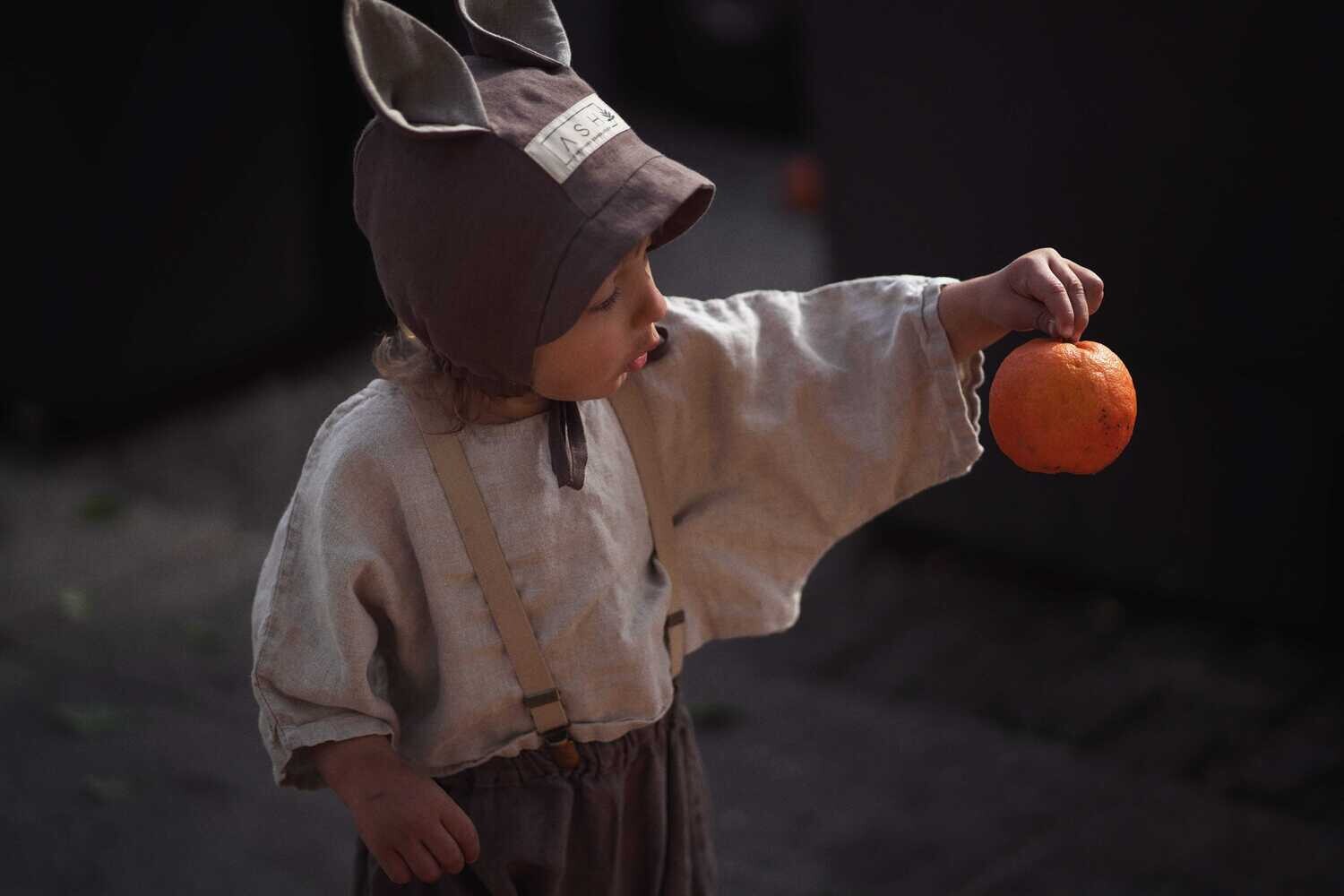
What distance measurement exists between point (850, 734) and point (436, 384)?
1962mm

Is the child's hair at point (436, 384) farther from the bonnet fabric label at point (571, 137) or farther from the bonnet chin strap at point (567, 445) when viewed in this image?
the bonnet fabric label at point (571, 137)

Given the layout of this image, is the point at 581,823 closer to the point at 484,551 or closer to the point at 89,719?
the point at 484,551

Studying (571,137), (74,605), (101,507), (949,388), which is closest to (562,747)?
(949,388)

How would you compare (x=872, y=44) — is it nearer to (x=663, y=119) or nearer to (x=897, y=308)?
(x=897, y=308)

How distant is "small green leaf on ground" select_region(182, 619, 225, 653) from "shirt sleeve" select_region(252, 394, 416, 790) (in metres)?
2.21

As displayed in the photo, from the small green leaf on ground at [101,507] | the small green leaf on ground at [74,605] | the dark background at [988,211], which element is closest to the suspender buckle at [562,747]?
the dark background at [988,211]

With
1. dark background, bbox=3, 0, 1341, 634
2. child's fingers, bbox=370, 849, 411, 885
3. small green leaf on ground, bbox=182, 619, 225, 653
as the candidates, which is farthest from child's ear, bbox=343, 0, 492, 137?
small green leaf on ground, bbox=182, 619, 225, 653

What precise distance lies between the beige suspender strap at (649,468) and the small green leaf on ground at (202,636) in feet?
7.39

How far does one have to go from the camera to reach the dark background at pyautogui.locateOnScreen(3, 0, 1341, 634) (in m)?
3.23

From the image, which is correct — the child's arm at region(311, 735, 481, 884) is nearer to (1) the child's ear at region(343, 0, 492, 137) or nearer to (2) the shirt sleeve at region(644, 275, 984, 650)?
(2) the shirt sleeve at region(644, 275, 984, 650)

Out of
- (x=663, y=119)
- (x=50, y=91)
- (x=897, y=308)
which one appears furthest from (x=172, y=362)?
(x=897, y=308)

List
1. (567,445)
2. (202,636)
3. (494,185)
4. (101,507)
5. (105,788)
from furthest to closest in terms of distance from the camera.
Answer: (101,507), (202,636), (105,788), (567,445), (494,185)

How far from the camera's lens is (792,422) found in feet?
6.44

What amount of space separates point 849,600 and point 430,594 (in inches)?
93.4
